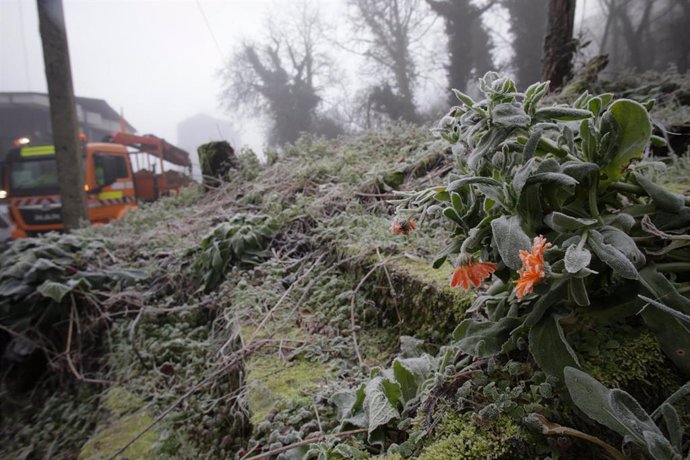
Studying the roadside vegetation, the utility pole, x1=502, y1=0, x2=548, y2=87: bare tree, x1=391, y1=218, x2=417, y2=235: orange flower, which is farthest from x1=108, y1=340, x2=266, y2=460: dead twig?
x1=502, y1=0, x2=548, y2=87: bare tree

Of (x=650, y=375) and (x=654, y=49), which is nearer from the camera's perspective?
(x=650, y=375)

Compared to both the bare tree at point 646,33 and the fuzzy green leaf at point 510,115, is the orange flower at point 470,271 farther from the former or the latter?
the bare tree at point 646,33

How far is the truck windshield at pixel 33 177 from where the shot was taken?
6.88 meters

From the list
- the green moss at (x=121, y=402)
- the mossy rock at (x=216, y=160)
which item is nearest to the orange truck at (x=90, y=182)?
the mossy rock at (x=216, y=160)

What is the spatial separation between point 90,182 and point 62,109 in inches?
143

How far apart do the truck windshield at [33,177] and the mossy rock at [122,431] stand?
7038 millimetres

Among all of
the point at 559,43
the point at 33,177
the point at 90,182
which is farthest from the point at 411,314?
the point at 33,177

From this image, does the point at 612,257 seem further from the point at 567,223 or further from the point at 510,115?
the point at 510,115

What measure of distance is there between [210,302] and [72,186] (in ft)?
12.0

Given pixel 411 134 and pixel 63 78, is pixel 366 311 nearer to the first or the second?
pixel 411 134

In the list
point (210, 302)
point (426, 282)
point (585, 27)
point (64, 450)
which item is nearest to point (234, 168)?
point (210, 302)

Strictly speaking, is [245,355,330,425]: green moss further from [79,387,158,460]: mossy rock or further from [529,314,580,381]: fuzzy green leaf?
[529,314,580,381]: fuzzy green leaf

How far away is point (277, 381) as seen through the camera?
3.83 feet

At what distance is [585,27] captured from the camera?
3.61m
